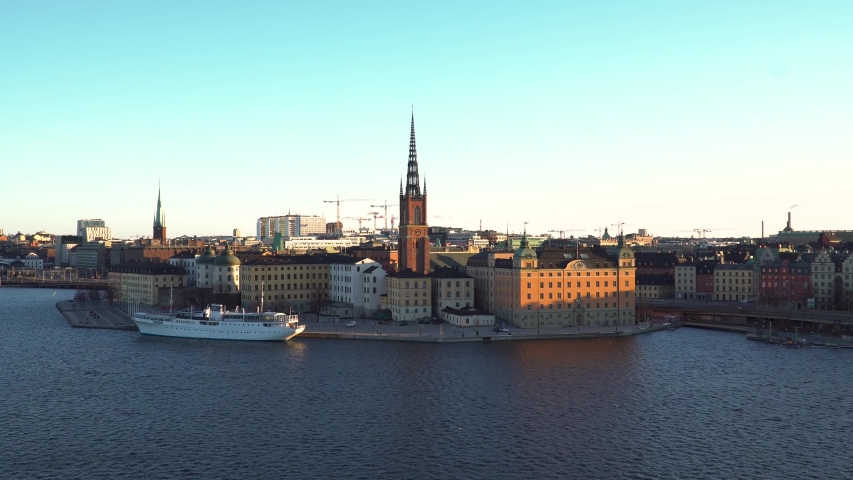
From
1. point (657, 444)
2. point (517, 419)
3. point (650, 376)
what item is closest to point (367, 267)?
point (650, 376)

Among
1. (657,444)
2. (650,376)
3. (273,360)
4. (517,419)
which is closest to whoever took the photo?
(657,444)

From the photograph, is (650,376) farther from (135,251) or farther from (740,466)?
(135,251)

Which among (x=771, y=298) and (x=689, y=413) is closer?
(x=689, y=413)

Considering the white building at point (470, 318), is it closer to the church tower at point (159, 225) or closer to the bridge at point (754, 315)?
the bridge at point (754, 315)

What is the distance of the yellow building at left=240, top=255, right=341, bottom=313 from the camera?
96875 millimetres

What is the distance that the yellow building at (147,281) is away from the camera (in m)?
106

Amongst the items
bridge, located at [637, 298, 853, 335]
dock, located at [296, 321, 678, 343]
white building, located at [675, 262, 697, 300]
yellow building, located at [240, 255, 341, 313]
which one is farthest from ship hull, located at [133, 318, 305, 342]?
white building, located at [675, 262, 697, 300]

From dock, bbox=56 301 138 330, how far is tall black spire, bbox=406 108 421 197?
32.9m

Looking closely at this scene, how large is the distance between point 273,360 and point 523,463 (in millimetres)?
30513

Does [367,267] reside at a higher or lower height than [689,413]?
higher

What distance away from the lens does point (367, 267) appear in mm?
94375

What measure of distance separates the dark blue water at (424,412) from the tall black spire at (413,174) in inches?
1166

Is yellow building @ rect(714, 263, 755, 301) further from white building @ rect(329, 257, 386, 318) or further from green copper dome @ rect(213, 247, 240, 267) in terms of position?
green copper dome @ rect(213, 247, 240, 267)

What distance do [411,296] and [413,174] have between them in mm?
17049
